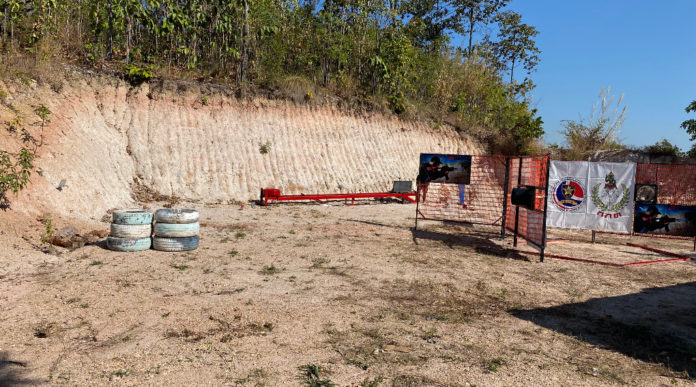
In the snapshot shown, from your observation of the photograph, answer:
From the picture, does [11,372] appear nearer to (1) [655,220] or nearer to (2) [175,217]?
(2) [175,217]

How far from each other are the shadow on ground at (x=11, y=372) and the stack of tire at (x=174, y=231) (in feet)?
15.6

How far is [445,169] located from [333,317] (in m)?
8.62

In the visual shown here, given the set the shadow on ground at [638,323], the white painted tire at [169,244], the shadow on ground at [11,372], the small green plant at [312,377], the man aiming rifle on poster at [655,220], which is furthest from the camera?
the man aiming rifle on poster at [655,220]

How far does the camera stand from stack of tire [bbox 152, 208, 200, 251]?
9.20m

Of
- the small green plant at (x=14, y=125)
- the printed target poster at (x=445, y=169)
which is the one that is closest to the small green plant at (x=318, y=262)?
the printed target poster at (x=445, y=169)

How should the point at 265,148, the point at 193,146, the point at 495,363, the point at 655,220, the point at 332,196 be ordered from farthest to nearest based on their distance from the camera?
the point at 265,148, the point at 193,146, the point at 332,196, the point at 655,220, the point at 495,363

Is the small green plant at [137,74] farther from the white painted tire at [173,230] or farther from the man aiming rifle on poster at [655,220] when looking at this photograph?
the man aiming rifle on poster at [655,220]

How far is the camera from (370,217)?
601 inches

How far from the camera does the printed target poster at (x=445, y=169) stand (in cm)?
1322

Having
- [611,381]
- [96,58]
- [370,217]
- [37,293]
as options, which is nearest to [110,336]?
[37,293]

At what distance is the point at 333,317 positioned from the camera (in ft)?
19.2

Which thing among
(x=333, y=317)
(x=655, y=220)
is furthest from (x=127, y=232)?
(x=655, y=220)

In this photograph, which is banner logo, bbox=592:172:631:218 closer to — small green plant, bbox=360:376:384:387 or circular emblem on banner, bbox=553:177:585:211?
circular emblem on banner, bbox=553:177:585:211

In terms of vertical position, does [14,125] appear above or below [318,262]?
above
